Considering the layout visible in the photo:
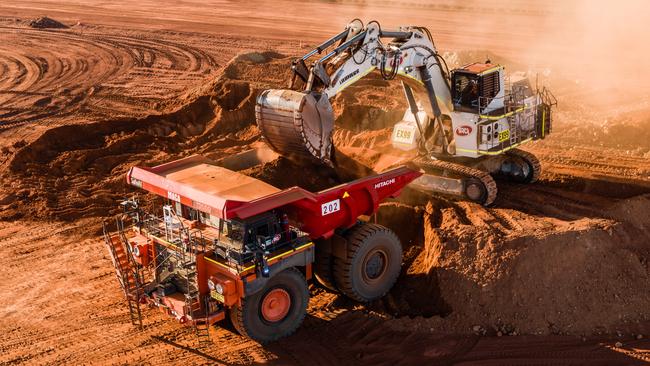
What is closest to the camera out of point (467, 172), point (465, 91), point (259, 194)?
point (259, 194)

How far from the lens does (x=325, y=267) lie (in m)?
12.2

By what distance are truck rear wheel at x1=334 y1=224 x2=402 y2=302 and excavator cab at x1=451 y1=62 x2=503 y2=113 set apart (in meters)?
4.40

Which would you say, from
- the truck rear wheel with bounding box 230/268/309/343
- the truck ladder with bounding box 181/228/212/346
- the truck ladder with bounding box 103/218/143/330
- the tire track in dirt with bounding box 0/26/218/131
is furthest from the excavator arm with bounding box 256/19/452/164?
the tire track in dirt with bounding box 0/26/218/131

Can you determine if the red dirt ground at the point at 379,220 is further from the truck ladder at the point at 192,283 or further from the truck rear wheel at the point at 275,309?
the truck ladder at the point at 192,283

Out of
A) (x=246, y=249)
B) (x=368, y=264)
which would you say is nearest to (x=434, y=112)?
(x=368, y=264)

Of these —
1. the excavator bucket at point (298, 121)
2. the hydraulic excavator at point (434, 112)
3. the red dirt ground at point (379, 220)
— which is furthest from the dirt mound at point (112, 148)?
the excavator bucket at point (298, 121)

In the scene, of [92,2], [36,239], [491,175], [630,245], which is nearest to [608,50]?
[491,175]

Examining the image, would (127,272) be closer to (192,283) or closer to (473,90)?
(192,283)

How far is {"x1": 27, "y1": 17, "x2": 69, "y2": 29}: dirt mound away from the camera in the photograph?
38281 mm

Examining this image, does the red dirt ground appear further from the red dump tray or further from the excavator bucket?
the excavator bucket

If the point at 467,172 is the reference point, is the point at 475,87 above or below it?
above

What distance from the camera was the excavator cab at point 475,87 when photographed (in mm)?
15211

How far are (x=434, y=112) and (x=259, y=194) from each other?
19.9 ft

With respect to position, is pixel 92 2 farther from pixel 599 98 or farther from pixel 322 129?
pixel 322 129
